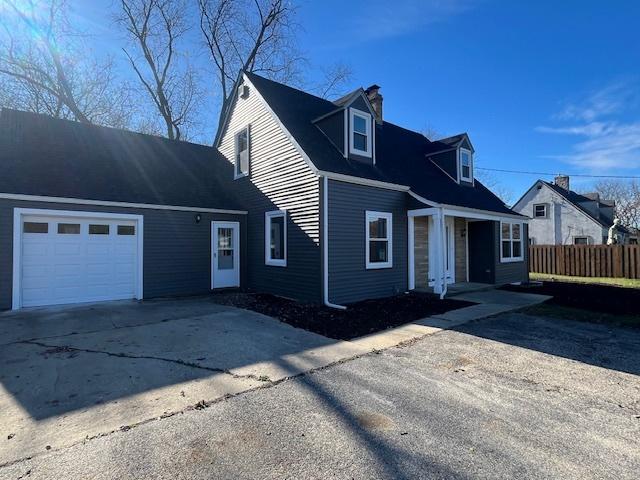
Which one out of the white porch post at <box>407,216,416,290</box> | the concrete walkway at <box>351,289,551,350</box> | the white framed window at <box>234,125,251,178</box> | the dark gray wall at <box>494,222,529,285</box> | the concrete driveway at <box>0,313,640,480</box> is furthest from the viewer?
the dark gray wall at <box>494,222,529,285</box>

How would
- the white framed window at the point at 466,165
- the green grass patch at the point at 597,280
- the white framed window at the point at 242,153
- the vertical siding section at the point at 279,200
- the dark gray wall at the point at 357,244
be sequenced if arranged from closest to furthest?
1. the dark gray wall at the point at 357,244
2. the vertical siding section at the point at 279,200
3. the white framed window at the point at 242,153
4. the green grass patch at the point at 597,280
5. the white framed window at the point at 466,165

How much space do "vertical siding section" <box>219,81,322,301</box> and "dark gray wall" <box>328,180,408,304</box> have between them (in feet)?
1.61

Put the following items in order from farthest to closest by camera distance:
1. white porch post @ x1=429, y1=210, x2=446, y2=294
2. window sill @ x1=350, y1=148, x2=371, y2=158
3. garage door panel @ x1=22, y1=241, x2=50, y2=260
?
1. window sill @ x1=350, y1=148, x2=371, y2=158
2. white porch post @ x1=429, y1=210, x2=446, y2=294
3. garage door panel @ x1=22, y1=241, x2=50, y2=260

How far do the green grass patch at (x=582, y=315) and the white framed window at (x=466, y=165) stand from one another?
7.33m

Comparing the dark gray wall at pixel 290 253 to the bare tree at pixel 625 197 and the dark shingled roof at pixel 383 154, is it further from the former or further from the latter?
the bare tree at pixel 625 197

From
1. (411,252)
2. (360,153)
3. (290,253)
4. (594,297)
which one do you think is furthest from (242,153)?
(594,297)

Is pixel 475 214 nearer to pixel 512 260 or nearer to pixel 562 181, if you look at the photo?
pixel 512 260

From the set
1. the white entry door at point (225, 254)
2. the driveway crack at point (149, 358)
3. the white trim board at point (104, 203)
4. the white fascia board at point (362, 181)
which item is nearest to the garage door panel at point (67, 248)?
the white trim board at point (104, 203)

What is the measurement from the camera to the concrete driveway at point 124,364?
3533mm

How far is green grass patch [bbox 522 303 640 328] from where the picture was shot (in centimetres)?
770

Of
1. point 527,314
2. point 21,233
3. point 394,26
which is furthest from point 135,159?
point 527,314

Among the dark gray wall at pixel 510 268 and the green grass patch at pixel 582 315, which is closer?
the green grass patch at pixel 582 315

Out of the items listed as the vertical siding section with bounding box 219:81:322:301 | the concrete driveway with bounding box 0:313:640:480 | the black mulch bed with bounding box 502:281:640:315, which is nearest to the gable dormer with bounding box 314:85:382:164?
the vertical siding section with bounding box 219:81:322:301

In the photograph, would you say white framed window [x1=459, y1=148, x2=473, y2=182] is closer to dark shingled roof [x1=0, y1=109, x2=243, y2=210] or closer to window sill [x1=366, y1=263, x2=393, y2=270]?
window sill [x1=366, y1=263, x2=393, y2=270]
